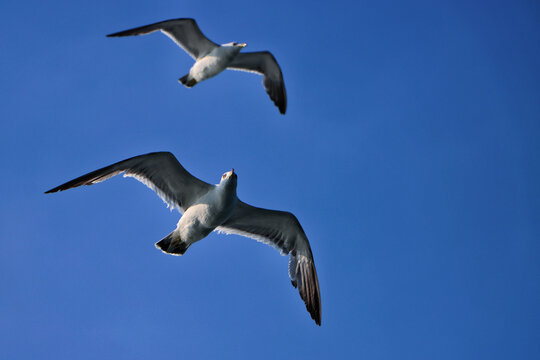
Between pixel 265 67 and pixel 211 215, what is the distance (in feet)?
31.0

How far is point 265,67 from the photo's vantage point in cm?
1900

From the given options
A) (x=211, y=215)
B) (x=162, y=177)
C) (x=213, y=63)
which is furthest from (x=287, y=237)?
(x=213, y=63)

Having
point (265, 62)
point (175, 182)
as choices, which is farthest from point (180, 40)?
point (175, 182)

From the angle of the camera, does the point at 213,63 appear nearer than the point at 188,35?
Yes

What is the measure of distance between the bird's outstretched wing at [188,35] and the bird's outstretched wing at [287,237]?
26.5 ft

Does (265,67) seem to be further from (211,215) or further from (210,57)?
(211,215)

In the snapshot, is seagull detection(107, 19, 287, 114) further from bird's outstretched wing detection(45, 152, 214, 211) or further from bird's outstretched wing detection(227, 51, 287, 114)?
bird's outstretched wing detection(45, 152, 214, 211)

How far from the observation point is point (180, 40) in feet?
58.8

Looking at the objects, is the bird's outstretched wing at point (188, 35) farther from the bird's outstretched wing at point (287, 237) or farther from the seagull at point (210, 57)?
the bird's outstretched wing at point (287, 237)

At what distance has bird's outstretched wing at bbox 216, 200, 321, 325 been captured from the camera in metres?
11.7

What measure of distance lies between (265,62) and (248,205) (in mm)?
8733

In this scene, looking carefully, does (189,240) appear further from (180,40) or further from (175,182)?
(180,40)

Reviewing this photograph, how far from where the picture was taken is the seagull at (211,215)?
10.8 m

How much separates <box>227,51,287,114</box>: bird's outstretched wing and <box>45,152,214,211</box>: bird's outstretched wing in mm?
7766
